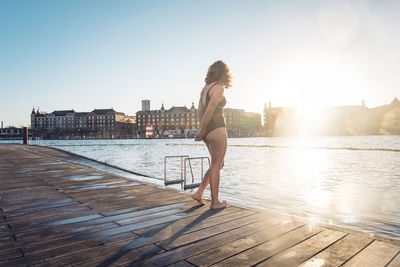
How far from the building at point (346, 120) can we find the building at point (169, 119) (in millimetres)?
47754

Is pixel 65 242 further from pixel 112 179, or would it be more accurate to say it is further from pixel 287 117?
pixel 287 117

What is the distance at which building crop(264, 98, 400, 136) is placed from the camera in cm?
16288

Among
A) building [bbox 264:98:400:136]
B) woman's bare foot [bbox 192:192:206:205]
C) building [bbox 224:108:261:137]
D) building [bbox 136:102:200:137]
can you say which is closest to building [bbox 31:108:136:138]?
building [bbox 136:102:200:137]

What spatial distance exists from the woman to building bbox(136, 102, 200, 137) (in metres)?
146

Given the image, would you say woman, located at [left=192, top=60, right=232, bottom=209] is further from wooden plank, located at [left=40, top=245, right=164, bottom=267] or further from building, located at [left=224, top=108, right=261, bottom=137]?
building, located at [left=224, top=108, right=261, bottom=137]

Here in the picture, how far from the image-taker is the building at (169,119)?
151m

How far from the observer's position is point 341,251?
232cm

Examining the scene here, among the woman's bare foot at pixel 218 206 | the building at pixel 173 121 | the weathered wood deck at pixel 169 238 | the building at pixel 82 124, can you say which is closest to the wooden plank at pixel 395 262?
the weathered wood deck at pixel 169 238

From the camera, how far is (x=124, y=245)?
2.49 metres

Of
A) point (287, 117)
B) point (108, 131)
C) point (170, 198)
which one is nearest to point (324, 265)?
point (170, 198)

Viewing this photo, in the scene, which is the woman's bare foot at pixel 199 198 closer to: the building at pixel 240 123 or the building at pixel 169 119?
the building at pixel 169 119

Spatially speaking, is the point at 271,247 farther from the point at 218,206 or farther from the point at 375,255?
the point at 218,206

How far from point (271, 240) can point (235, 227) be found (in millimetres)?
480

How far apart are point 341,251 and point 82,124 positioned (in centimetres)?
16918
